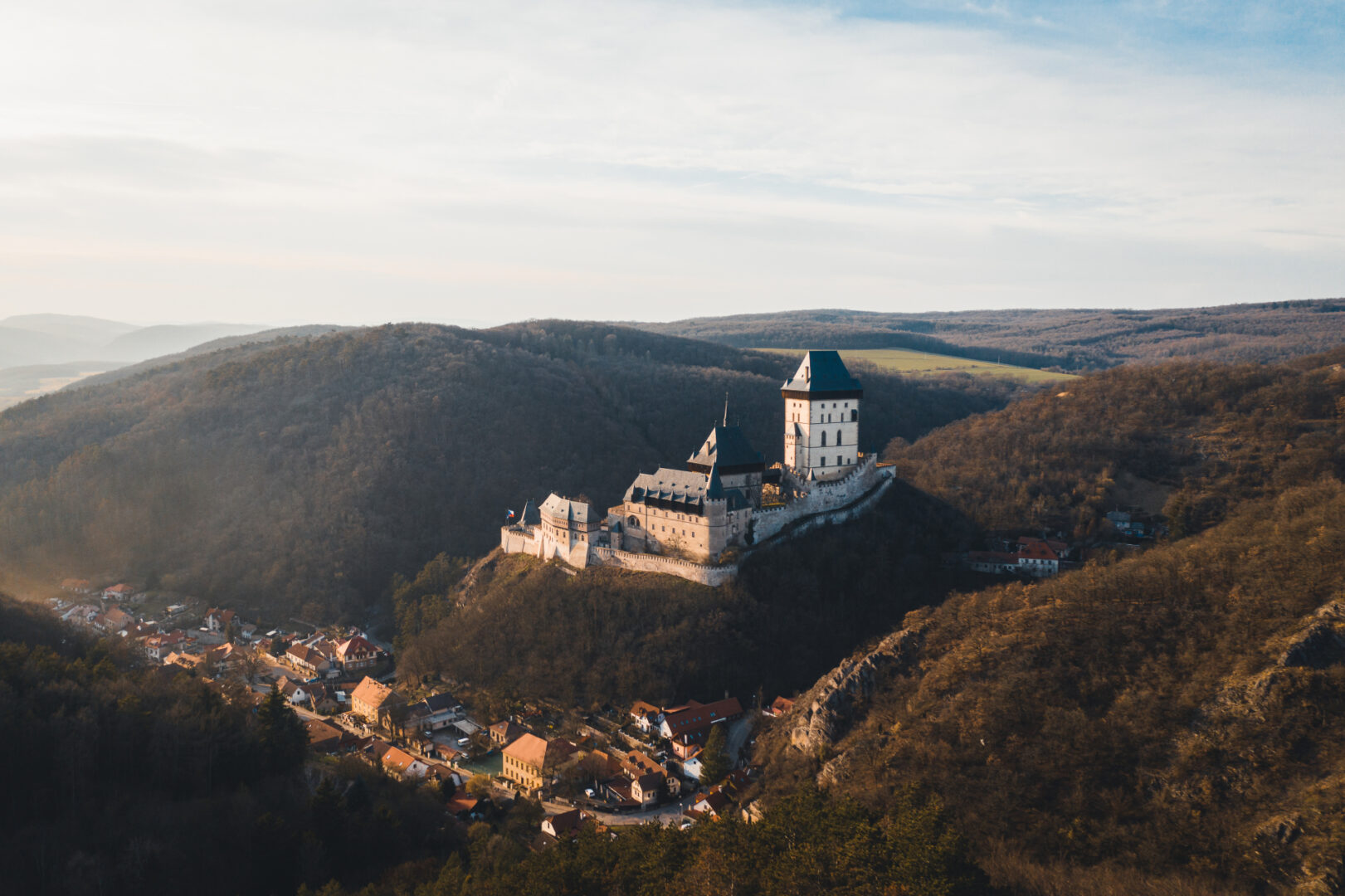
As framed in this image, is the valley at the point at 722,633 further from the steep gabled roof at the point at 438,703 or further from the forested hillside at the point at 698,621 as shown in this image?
the steep gabled roof at the point at 438,703

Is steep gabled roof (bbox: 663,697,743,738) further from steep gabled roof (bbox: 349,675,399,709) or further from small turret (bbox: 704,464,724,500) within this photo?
steep gabled roof (bbox: 349,675,399,709)

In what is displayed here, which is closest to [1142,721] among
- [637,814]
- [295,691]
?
[637,814]

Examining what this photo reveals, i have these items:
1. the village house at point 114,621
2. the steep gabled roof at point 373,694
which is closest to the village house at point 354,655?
the steep gabled roof at point 373,694

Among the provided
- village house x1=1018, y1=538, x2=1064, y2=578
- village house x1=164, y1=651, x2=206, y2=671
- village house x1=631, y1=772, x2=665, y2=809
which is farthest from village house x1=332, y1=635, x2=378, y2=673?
village house x1=1018, y1=538, x2=1064, y2=578

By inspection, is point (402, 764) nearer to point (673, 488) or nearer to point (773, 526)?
point (673, 488)

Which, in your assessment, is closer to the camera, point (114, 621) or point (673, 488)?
point (673, 488)

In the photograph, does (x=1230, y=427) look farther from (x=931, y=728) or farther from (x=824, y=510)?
(x=931, y=728)

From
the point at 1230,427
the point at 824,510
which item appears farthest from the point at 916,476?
the point at 1230,427
